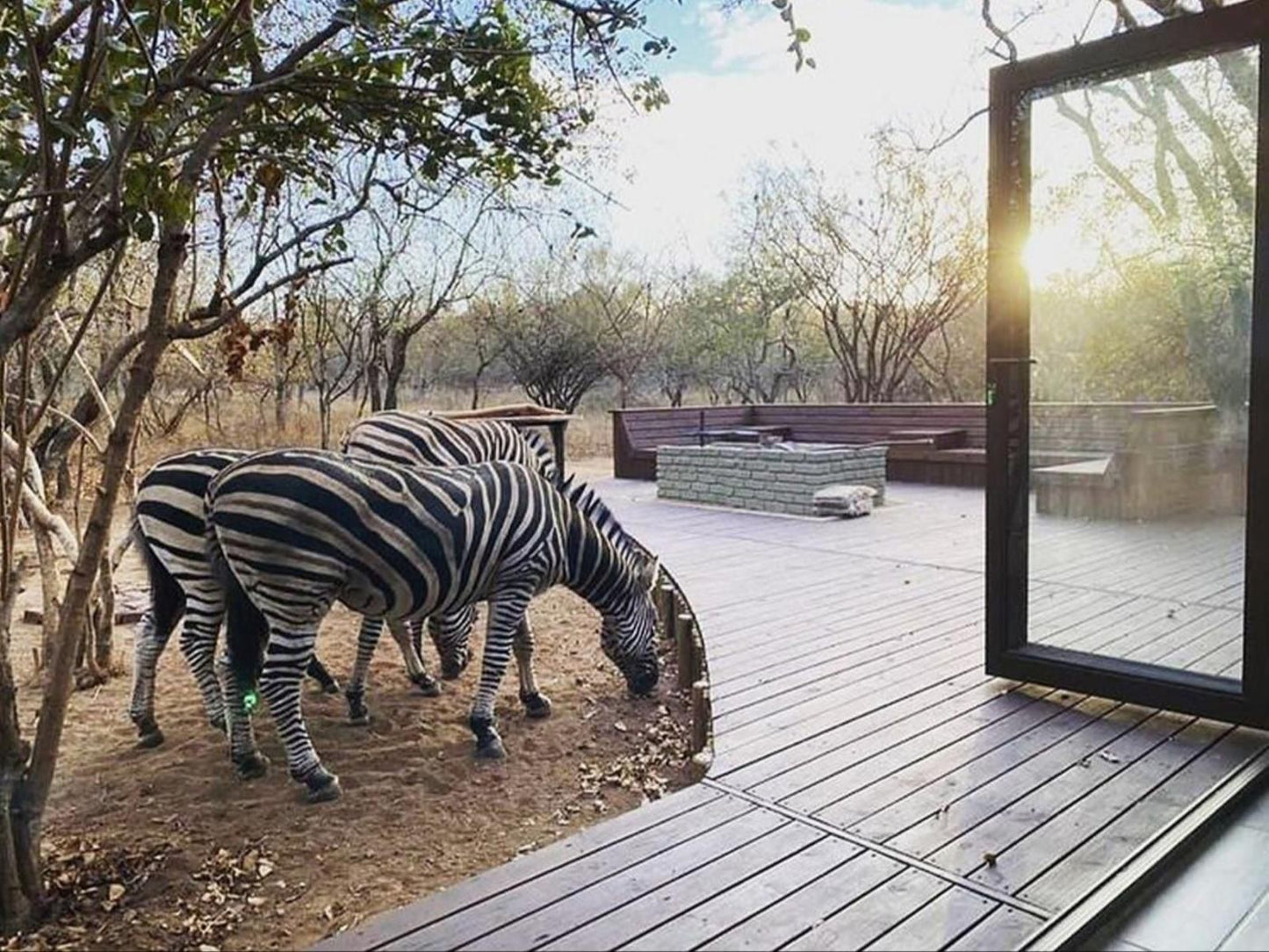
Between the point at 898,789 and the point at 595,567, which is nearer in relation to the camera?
the point at 898,789

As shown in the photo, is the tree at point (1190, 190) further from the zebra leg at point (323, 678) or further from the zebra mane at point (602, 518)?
the zebra leg at point (323, 678)

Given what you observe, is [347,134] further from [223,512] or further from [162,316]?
[223,512]

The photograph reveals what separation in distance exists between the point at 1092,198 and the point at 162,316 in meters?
3.03

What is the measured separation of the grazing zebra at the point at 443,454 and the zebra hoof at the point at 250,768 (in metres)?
0.55

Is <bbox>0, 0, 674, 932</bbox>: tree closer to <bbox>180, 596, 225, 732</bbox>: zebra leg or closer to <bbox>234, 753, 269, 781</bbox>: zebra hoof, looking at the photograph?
<bbox>180, 596, 225, 732</bbox>: zebra leg

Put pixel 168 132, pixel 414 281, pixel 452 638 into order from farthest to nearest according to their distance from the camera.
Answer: pixel 414 281 < pixel 452 638 < pixel 168 132

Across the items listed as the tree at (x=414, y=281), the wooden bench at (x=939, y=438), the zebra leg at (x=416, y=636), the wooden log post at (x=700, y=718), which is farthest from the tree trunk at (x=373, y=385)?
the wooden log post at (x=700, y=718)

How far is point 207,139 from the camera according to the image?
2.29 m

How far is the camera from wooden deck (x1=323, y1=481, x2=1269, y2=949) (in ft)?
6.32

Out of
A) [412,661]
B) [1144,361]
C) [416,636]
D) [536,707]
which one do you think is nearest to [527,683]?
[536,707]

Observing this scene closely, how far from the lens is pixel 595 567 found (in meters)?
3.81

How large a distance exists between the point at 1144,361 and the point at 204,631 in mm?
3575

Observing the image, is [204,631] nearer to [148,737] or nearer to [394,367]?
[148,737]

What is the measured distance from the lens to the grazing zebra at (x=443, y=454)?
12.6 ft
